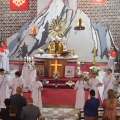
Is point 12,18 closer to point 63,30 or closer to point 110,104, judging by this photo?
point 63,30

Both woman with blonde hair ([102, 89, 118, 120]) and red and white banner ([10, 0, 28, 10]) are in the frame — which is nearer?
woman with blonde hair ([102, 89, 118, 120])

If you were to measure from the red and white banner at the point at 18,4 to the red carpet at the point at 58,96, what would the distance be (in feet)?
31.9

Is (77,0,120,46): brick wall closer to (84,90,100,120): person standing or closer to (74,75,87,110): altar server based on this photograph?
(74,75,87,110): altar server

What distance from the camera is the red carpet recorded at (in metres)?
11.4

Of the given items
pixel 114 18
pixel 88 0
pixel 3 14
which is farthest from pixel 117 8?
pixel 3 14

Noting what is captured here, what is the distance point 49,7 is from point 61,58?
6641 millimetres

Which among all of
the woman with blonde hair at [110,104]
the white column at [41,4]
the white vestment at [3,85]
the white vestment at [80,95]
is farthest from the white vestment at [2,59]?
the woman with blonde hair at [110,104]

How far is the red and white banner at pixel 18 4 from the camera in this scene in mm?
20531

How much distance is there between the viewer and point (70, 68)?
13.7 m

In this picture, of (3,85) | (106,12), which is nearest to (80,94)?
(3,85)

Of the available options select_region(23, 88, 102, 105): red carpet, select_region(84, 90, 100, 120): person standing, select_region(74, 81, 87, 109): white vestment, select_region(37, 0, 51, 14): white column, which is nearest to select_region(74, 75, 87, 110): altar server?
select_region(74, 81, 87, 109): white vestment

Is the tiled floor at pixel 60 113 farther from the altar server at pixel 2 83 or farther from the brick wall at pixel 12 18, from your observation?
the brick wall at pixel 12 18

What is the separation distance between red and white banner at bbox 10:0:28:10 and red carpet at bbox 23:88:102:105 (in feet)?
31.9

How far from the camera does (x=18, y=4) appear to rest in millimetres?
20594
